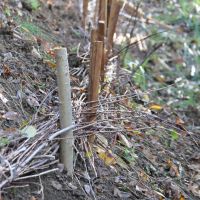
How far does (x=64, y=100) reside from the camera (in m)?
2.88

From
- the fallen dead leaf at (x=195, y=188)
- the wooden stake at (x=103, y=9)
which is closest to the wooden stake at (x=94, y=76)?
the fallen dead leaf at (x=195, y=188)

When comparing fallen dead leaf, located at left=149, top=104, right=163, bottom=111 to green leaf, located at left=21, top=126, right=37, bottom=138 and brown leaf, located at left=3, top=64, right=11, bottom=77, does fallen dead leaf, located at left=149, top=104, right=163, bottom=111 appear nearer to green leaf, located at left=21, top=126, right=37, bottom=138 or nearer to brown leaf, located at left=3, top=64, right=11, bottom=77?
brown leaf, located at left=3, top=64, right=11, bottom=77

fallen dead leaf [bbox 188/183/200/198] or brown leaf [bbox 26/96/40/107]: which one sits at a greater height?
brown leaf [bbox 26/96/40/107]

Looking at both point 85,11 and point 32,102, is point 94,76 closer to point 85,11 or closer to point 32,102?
point 32,102

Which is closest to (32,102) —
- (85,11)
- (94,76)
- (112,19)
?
(94,76)

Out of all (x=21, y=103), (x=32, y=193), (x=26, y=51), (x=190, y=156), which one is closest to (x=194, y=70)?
(x=190, y=156)

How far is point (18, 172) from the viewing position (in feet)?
8.73

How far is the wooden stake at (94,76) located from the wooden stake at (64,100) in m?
0.32

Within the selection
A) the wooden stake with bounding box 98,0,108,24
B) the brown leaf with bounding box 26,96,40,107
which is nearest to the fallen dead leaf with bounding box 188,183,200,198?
the brown leaf with bounding box 26,96,40,107

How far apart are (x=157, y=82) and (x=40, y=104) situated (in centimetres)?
297

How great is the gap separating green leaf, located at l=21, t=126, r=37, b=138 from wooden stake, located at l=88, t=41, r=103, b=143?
486 millimetres

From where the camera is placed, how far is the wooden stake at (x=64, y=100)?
284 centimetres

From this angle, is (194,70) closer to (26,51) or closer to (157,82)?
(157,82)

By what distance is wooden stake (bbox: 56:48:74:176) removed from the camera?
2.84 m
